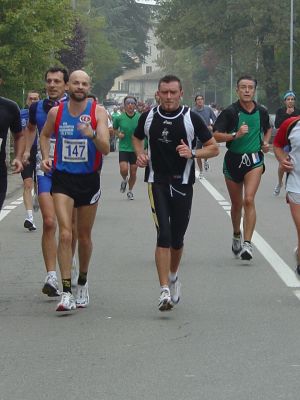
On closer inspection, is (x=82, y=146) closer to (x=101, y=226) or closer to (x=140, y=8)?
(x=101, y=226)

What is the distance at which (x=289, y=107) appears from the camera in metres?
20.1

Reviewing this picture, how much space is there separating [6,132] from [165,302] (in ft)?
6.39

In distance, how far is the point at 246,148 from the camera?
12344mm

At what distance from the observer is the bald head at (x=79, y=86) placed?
898cm

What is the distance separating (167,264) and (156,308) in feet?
1.47

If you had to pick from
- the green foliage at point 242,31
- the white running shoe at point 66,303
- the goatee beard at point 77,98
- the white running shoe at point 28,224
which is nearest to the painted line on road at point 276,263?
the white running shoe at point 66,303

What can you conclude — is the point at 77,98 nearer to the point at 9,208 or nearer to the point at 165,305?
the point at 165,305

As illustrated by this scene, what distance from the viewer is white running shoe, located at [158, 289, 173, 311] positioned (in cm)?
899

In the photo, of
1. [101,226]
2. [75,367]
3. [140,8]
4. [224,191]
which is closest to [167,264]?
[75,367]

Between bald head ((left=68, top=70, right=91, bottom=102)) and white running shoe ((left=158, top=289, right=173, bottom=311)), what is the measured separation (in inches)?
64.5

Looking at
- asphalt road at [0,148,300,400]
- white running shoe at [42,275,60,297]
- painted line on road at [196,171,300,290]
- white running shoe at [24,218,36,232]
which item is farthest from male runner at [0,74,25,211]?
white running shoe at [24,218,36,232]

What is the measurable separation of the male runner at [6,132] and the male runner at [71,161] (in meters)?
0.38

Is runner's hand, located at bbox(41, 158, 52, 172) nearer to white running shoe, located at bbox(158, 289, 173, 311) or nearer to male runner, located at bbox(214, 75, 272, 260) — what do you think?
white running shoe, located at bbox(158, 289, 173, 311)

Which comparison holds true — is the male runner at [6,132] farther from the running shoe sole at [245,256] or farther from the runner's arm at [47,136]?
the running shoe sole at [245,256]
